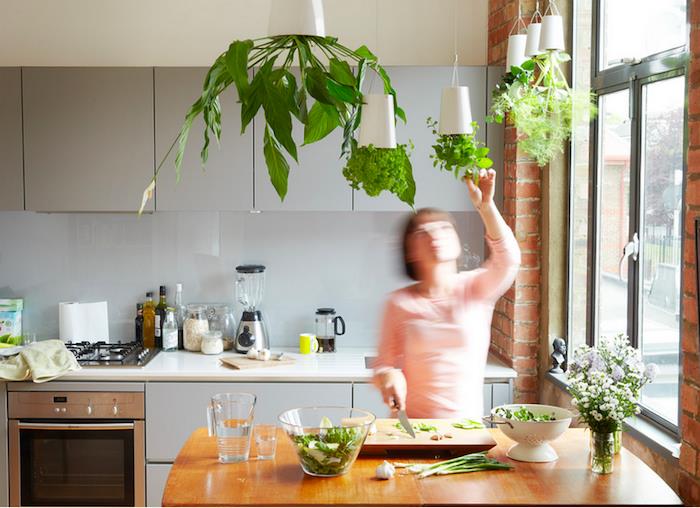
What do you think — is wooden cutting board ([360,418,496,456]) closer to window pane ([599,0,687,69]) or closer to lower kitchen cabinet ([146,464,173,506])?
window pane ([599,0,687,69])

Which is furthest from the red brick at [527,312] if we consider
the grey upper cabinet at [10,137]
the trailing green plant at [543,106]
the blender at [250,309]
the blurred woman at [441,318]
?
the grey upper cabinet at [10,137]

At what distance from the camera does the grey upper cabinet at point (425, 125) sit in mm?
4145

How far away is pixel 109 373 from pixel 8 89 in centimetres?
144

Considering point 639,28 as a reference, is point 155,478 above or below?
below

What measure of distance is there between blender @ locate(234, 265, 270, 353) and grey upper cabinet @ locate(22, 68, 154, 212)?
2.36 feet

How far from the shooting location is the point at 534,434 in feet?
8.18

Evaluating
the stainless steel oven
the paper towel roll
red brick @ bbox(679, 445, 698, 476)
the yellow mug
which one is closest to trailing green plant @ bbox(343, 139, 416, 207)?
red brick @ bbox(679, 445, 698, 476)

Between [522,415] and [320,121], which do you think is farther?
[522,415]

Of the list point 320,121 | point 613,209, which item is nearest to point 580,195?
point 613,209

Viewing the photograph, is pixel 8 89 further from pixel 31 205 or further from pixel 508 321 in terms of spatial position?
pixel 508 321

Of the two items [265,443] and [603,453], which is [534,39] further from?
[265,443]

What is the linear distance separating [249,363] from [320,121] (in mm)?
2909

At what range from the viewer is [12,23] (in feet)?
14.7

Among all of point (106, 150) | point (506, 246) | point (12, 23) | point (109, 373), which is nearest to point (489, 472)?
point (506, 246)
